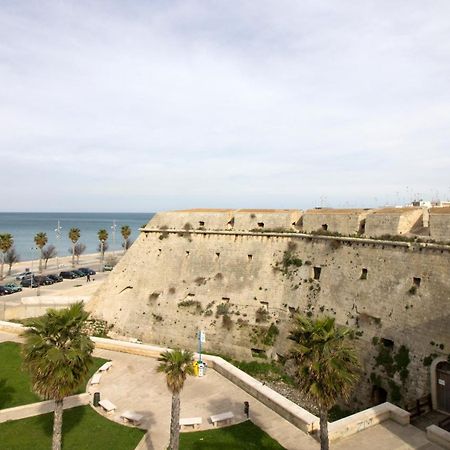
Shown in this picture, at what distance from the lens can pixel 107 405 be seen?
18859 mm

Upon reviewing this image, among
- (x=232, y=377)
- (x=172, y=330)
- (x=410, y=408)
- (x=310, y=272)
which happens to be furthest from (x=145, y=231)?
(x=410, y=408)

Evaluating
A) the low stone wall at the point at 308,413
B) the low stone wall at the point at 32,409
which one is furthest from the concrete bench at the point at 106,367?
the low stone wall at the point at 308,413

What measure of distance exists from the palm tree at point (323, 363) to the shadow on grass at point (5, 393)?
1478cm

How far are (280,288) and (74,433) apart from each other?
54.5 feet

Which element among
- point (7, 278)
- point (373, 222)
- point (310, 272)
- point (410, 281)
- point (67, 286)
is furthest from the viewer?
point (7, 278)

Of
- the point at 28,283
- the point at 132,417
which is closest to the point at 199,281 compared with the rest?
the point at 132,417

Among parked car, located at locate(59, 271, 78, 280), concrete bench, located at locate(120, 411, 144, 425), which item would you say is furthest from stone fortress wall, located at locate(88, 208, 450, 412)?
parked car, located at locate(59, 271, 78, 280)

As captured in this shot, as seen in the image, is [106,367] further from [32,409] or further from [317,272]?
[317,272]

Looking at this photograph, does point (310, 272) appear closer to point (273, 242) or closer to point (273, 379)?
point (273, 242)

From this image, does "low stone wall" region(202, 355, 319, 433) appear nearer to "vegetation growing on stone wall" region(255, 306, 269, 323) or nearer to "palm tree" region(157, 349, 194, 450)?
"palm tree" region(157, 349, 194, 450)

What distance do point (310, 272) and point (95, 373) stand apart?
15276 mm

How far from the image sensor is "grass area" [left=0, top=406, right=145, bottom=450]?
15.8 meters

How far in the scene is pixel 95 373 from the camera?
2267 centimetres

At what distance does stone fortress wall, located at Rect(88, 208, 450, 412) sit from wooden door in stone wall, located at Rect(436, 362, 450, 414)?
0.52 metres
